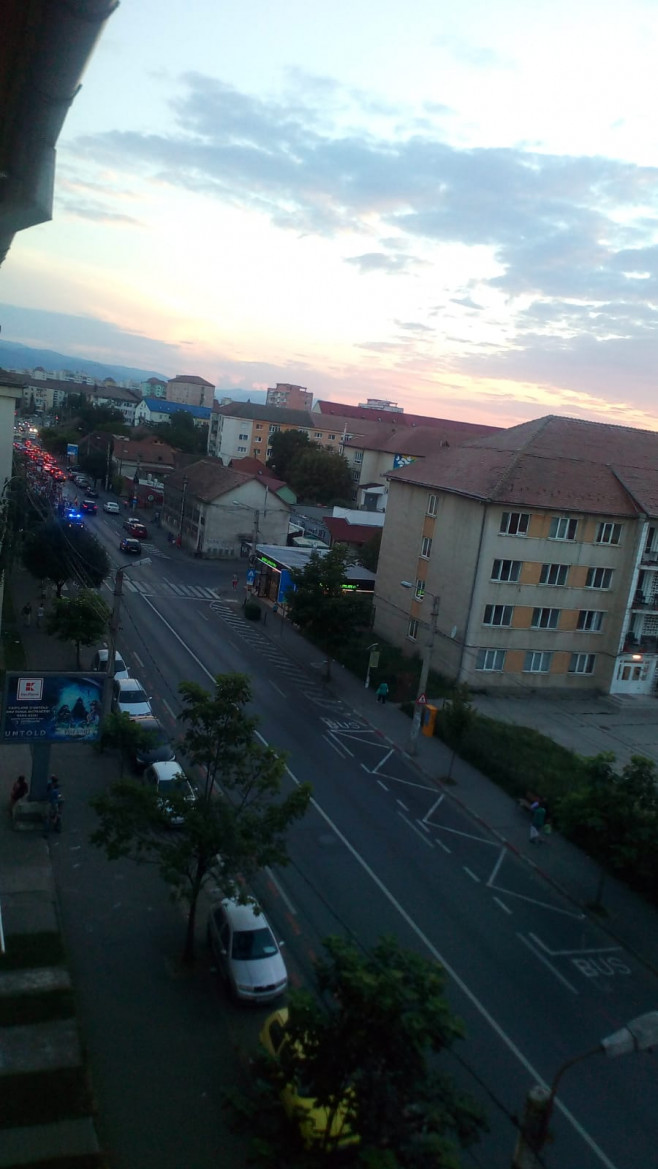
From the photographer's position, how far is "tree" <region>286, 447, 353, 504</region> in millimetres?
77250

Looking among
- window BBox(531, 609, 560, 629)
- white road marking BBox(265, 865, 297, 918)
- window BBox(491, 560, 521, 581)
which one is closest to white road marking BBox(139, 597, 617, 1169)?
white road marking BBox(265, 865, 297, 918)

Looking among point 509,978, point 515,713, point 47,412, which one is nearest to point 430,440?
point 515,713

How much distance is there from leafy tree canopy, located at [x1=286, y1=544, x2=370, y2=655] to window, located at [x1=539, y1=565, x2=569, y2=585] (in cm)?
797

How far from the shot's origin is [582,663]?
35.7 m

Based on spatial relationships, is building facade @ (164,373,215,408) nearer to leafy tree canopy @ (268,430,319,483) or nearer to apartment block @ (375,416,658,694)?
leafy tree canopy @ (268,430,319,483)

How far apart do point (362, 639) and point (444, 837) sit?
18332 mm

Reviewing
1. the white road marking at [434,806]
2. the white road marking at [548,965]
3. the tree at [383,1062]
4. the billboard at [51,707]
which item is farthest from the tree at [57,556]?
the tree at [383,1062]

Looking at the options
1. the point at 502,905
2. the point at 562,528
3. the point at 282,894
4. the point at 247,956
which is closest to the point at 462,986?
the point at 502,905

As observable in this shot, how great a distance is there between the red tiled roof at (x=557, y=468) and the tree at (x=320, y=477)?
3811 cm

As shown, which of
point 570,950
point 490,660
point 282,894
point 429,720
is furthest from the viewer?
point 490,660

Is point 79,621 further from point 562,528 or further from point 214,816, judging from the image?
point 562,528

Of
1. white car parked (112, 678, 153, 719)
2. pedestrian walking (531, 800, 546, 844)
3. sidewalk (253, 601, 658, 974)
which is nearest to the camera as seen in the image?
sidewalk (253, 601, 658, 974)

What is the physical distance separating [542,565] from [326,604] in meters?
9.52

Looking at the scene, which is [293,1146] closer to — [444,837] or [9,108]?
[9,108]
